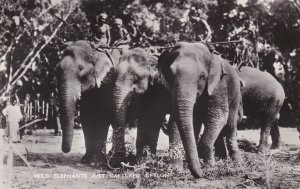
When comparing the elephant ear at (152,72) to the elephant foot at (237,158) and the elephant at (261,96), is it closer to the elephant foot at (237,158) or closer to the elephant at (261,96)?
the elephant foot at (237,158)

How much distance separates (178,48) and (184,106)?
1177 mm

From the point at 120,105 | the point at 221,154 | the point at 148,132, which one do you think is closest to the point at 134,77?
the point at 120,105

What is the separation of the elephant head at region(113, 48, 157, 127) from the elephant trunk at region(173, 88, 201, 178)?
1733mm

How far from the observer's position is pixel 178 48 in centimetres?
855

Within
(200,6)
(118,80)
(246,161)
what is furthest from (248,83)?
(200,6)

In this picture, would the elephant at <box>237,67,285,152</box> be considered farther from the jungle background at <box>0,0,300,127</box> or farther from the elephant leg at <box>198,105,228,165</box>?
the jungle background at <box>0,0,300,127</box>

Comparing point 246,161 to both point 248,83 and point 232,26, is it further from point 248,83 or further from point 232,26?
point 232,26

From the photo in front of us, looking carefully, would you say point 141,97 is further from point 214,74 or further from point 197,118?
point 214,74

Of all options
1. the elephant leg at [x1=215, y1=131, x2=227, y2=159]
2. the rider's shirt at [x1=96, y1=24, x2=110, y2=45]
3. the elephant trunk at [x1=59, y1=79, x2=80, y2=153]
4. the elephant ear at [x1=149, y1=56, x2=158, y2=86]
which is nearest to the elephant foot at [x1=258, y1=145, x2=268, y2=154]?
the elephant leg at [x1=215, y1=131, x2=227, y2=159]

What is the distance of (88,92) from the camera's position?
10289 millimetres

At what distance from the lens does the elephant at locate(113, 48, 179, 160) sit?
950 centimetres

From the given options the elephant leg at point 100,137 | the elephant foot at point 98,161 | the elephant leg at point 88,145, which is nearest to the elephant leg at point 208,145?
the elephant foot at point 98,161

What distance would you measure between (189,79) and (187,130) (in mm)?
861

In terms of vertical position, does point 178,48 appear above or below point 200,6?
below
